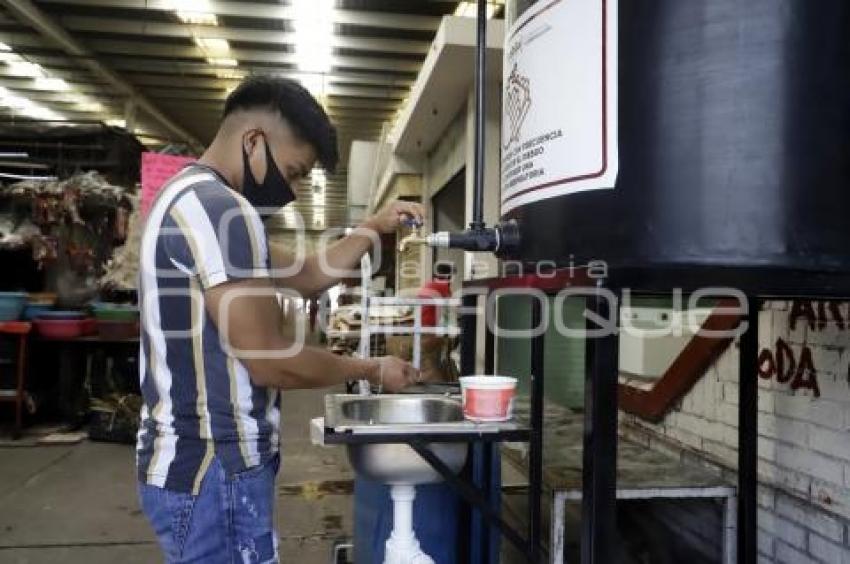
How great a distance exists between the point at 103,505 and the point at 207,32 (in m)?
5.07

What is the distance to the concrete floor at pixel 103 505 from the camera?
3342 mm

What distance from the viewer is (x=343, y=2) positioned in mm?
6363

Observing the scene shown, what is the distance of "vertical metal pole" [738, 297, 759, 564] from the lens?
1972 mm

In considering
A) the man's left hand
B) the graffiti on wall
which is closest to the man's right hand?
the man's left hand

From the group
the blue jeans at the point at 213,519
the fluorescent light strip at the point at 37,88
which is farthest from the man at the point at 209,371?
the fluorescent light strip at the point at 37,88

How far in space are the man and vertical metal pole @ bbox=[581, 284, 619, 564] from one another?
0.61 meters

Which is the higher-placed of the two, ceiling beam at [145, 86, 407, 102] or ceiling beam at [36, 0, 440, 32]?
ceiling beam at [145, 86, 407, 102]

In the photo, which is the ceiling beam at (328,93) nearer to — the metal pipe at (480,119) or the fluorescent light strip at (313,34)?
the fluorescent light strip at (313,34)

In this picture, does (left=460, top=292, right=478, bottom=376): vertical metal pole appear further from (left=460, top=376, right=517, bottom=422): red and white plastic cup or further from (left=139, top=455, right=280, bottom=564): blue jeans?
(left=139, top=455, right=280, bottom=564): blue jeans

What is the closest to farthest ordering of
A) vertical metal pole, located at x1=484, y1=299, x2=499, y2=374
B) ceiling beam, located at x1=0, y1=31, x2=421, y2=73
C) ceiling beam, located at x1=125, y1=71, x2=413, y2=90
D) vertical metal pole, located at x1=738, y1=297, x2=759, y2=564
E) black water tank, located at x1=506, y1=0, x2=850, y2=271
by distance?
1. black water tank, located at x1=506, y1=0, x2=850, y2=271
2. vertical metal pole, located at x1=738, y1=297, x2=759, y2=564
3. vertical metal pole, located at x1=484, y1=299, x2=499, y2=374
4. ceiling beam, located at x1=0, y1=31, x2=421, y2=73
5. ceiling beam, located at x1=125, y1=71, x2=413, y2=90

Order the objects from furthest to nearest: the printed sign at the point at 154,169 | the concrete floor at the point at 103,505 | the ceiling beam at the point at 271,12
A: 1. the ceiling beam at the point at 271,12
2. the printed sign at the point at 154,169
3. the concrete floor at the point at 103,505

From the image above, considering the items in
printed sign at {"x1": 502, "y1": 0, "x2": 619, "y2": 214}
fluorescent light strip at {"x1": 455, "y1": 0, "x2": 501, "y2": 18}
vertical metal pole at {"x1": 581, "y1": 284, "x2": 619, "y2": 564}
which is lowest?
vertical metal pole at {"x1": 581, "y1": 284, "x2": 619, "y2": 564}

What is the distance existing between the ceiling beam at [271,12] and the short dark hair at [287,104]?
5.30m

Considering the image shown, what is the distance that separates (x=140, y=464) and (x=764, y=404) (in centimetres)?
199
